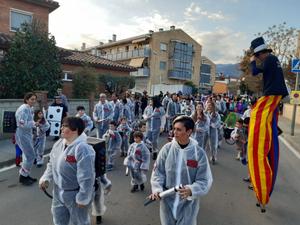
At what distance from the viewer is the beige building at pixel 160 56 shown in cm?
4225

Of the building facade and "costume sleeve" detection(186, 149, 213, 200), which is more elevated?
the building facade

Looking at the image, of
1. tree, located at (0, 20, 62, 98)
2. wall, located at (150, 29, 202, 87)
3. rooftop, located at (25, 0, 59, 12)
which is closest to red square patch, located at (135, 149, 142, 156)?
tree, located at (0, 20, 62, 98)

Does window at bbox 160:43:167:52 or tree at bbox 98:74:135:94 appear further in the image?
window at bbox 160:43:167:52

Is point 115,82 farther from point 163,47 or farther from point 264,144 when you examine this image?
point 163,47

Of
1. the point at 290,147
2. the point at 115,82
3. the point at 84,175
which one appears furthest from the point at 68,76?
the point at 84,175

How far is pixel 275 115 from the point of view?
407cm

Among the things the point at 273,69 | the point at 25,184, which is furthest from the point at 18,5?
the point at 273,69

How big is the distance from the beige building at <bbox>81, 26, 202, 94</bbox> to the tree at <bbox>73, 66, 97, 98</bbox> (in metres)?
21.9

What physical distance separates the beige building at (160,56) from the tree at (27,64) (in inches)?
1058

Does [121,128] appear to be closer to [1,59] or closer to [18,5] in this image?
[1,59]

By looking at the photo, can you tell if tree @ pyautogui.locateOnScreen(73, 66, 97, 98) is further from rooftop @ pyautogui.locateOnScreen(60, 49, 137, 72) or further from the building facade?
the building facade

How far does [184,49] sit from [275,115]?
145ft

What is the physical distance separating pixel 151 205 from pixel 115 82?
18.7 metres

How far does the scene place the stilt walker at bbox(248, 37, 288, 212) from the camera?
4.00 meters
